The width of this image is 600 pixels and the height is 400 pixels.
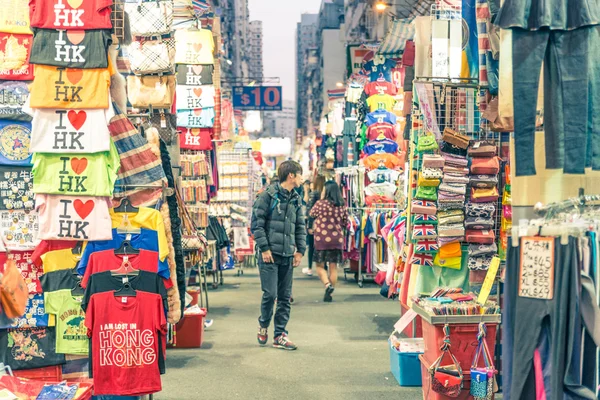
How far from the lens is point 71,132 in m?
5.00

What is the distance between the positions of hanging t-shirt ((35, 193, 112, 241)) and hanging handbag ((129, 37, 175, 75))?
2188 mm

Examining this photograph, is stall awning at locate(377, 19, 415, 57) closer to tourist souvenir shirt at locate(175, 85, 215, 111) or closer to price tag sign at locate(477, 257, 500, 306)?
tourist souvenir shirt at locate(175, 85, 215, 111)

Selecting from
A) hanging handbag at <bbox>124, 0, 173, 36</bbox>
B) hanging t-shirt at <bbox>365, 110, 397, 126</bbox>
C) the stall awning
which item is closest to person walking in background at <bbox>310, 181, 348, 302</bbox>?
hanging t-shirt at <bbox>365, 110, 397, 126</bbox>

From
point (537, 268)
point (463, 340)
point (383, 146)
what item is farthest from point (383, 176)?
point (537, 268)

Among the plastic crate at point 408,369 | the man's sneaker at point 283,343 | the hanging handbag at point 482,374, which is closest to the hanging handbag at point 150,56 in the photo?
the man's sneaker at point 283,343

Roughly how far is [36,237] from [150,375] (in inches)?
50.7

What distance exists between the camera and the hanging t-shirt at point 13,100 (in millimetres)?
5164

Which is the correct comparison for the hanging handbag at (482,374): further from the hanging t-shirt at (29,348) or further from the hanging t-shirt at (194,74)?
the hanging t-shirt at (194,74)

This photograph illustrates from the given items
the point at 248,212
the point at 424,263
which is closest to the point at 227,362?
the point at 424,263

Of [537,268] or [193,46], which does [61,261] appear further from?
[193,46]

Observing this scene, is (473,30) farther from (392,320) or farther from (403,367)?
(392,320)

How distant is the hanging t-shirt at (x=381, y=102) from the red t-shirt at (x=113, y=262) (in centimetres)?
898

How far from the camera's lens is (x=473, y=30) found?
6.18 meters

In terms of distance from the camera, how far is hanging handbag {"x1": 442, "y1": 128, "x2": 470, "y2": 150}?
6102mm
